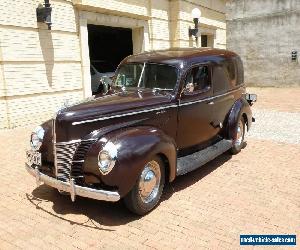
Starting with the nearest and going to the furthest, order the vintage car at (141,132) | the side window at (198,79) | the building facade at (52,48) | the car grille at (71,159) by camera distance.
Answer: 1. the vintage car at (141,132)
2. the car grille at (71,159)
3. the side window at (198,79)
4. the building facade at (52,48)

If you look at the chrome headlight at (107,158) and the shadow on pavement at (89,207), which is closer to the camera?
the chrome headlight at (107,158)

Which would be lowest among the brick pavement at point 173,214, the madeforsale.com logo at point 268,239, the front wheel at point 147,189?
the madeforsale.com logo at point 268,239

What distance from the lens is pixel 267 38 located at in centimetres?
2083

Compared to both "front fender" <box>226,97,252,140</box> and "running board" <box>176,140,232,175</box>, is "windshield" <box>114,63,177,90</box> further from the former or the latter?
"front fender" <box>226,97,252,140</box>

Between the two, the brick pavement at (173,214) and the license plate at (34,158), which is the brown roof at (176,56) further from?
the license plate at (34,158)

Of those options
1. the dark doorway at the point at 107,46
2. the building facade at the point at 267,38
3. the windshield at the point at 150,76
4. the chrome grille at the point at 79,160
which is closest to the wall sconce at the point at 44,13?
the windshield at the point at 150,76

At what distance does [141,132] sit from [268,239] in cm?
186

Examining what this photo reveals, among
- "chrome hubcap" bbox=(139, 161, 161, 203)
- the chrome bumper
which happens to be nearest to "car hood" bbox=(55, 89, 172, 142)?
the chrome bumper

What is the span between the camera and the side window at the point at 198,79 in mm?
5219

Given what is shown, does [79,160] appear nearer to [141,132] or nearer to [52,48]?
[141,132]

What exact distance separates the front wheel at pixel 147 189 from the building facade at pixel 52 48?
324 centimetres

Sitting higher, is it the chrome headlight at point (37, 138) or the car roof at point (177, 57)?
the car roof at point (177, 57)

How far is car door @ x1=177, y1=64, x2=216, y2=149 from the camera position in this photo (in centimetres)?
506

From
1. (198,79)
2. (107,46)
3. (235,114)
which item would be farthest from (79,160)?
(107,46)
